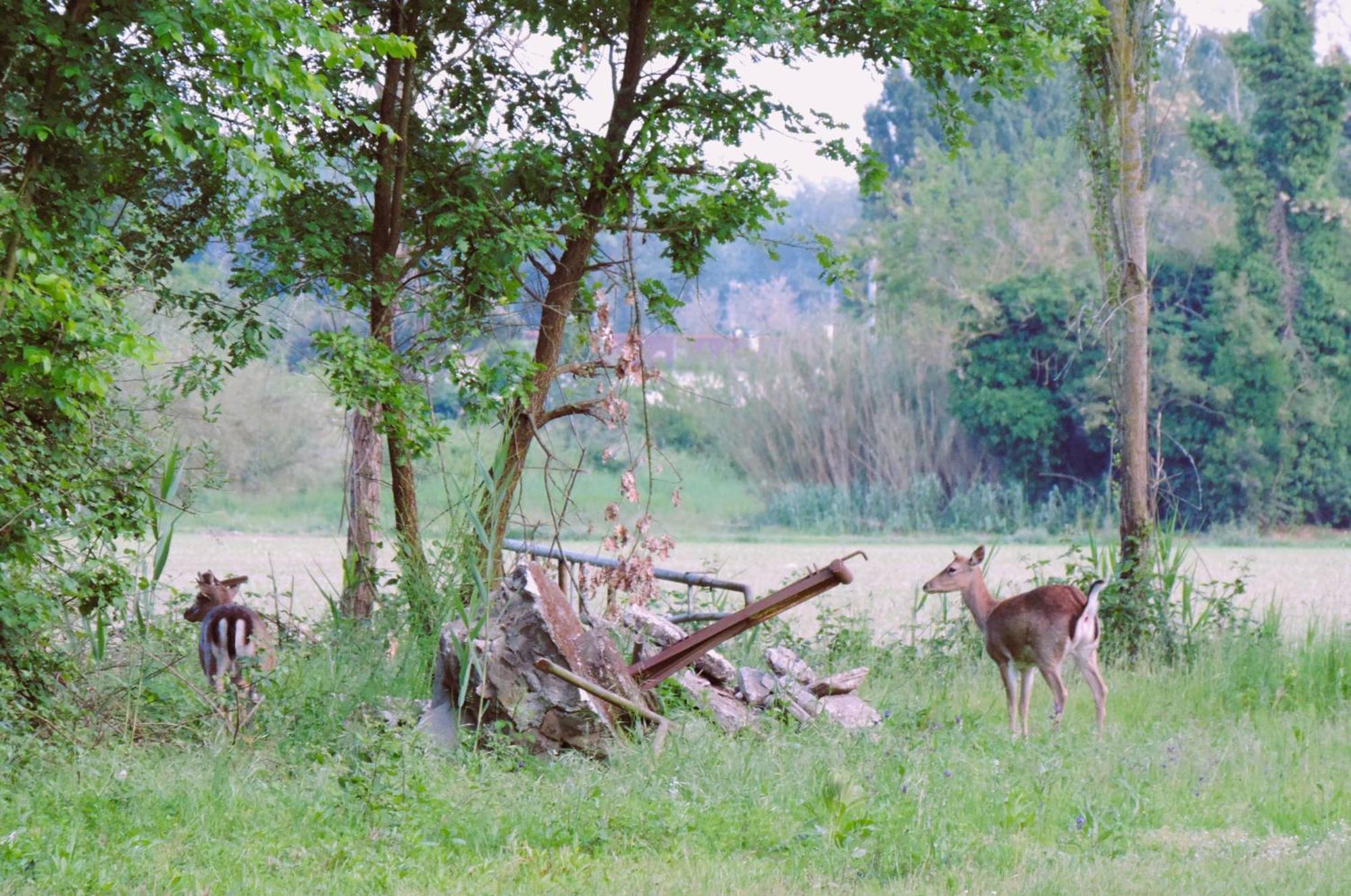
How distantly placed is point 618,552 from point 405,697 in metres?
1.73

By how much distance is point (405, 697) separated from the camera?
7.03 metres

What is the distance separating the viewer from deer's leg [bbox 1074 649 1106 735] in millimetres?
7656

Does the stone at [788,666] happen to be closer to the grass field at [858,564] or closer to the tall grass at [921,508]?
the grass field at [858,564]

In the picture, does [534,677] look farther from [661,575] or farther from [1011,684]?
[1011,684]

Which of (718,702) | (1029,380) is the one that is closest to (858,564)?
(1029,380)

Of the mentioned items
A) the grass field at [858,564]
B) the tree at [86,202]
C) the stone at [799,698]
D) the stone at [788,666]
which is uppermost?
the tree at [86,202]

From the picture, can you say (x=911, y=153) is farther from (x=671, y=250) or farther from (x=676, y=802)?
(x=676, y=802)

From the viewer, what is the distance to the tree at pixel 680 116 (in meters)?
8.60

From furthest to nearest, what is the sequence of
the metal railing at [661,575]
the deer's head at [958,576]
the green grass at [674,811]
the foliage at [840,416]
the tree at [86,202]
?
1. the foliage at [840,416]
2. the deer's head at [958,576]
3. the metal railing at [661,575]
4. the tree at [86,202]
5. the green grass at [674,811]

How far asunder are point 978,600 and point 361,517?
4089mm

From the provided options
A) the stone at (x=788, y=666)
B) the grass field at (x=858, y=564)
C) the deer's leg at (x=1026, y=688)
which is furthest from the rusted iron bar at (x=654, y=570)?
the grass field at (x=858, y=564)

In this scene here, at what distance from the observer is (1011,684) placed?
7.84 metres

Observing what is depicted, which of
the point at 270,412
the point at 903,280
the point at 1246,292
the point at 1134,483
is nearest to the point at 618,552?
the point at 1134,483

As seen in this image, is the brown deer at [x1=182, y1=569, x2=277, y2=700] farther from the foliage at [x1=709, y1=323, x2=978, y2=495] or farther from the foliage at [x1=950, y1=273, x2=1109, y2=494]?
the foliage at [x1=950, y1=273, x2=1109, y2=494]
